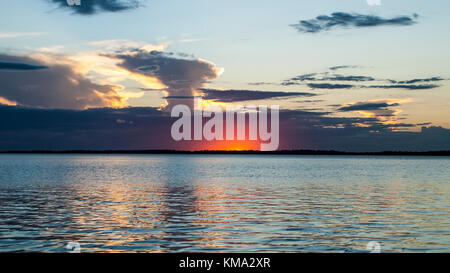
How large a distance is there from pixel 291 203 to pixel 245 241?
17.6 metres

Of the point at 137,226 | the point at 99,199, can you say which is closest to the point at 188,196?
the point at 99,199

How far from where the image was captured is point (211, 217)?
29.0 m

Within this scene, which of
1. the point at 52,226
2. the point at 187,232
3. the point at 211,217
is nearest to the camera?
the point at 187,232

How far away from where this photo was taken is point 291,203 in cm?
3791

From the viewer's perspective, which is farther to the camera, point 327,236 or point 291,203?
point 291,203

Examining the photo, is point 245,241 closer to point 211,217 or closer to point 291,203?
point 211,217

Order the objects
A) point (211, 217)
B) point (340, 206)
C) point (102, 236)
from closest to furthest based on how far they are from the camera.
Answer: point (102, 236)
point (211, 217)
point (340, 206)

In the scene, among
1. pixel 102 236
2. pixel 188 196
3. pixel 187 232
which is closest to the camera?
pixel 102 236

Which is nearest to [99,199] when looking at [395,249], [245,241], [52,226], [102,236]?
[52,226]
